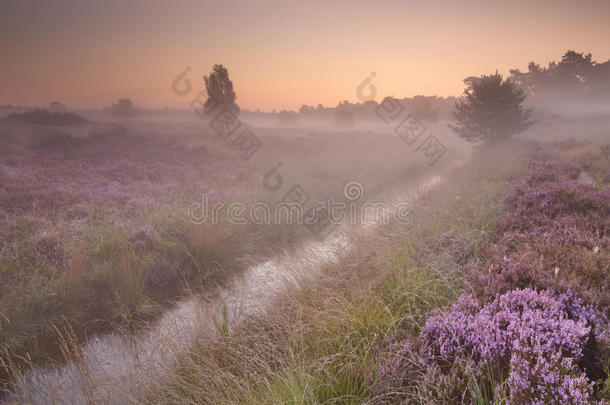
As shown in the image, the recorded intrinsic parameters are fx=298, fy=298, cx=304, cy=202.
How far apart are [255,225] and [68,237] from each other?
17.4 feet

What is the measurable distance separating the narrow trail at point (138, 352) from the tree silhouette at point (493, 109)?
23.2 meters

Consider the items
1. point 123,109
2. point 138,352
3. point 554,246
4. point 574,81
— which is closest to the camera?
point 554,246

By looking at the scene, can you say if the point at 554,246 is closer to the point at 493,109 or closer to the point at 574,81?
the point at 493,109

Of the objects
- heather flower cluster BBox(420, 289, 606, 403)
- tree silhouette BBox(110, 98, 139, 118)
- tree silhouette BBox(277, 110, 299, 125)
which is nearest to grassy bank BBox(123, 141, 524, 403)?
heather flower cluster BBox(420, 289, 606, 403)

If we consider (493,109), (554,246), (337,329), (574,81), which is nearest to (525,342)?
(337,329)

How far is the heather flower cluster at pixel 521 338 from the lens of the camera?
1.91 meters

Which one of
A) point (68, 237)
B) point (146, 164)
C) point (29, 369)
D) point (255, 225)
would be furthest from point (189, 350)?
point (146, 164)

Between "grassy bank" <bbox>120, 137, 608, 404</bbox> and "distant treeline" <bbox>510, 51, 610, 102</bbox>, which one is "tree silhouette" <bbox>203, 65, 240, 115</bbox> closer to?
"grassy bank" <bbox>120, 137, 608, 404</bbox>

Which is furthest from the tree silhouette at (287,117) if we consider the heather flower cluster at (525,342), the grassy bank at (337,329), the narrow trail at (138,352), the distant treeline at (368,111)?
the heather flower cluster at (525,342)

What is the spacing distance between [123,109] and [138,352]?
48.9 metres

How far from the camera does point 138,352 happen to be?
478 cm

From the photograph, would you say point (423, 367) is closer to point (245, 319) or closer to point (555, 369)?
point (555, 369)

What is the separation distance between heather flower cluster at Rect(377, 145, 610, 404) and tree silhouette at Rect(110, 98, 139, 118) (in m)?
51.6

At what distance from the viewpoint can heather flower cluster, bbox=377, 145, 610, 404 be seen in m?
1.91
